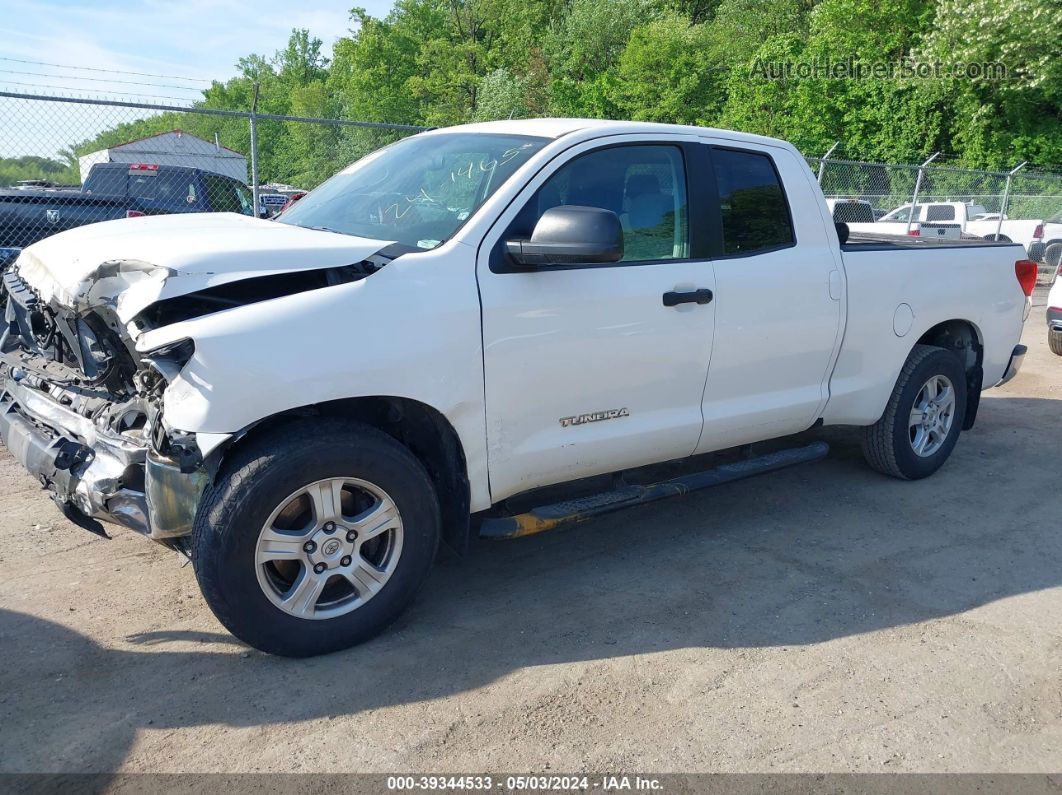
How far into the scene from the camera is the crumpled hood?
3094mm

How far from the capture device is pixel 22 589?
3.90 meters

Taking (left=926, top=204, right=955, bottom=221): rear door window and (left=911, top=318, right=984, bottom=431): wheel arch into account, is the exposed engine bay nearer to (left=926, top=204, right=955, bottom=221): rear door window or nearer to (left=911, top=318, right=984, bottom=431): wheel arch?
(left=911, top=318, right=984, bottom=431): wheel arch

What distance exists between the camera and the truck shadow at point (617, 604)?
3105 millimetres

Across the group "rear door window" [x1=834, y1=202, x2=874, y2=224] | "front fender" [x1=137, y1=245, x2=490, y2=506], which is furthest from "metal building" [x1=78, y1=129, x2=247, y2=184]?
"rear door window" [x1=834, y1=202, x2=874, y2=224]

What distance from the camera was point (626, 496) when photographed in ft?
13.6

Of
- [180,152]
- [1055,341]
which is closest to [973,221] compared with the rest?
[1055,341]

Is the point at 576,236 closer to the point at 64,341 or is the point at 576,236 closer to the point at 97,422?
the point at 97,422

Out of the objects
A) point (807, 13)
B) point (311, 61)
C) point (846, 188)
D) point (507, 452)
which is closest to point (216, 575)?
point (507, 452)

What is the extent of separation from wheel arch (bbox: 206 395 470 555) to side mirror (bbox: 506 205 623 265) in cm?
75

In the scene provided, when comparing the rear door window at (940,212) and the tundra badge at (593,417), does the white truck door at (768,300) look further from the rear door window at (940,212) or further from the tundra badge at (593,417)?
the rear door window at (940,212)

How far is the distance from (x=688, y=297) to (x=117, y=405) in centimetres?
242

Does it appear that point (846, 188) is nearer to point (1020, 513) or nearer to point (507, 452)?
point (1020, 513)

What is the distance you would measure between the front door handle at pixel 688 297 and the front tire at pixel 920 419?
1.85m
